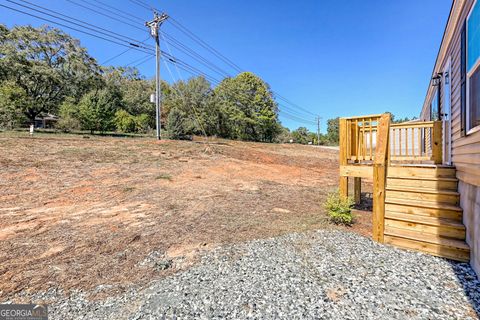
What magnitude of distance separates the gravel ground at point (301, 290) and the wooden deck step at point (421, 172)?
4.76ft

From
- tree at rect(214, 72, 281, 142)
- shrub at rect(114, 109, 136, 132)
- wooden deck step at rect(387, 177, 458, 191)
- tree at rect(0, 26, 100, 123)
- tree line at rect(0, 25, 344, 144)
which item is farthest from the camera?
tree at rect(214, 72, 281, 142)

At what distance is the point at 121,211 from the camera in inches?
176

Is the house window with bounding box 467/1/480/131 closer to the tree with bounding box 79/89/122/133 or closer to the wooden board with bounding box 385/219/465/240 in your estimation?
the wooden board with bounding box 385/219/465/240

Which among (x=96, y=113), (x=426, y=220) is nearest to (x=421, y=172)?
(x=426, y=220)

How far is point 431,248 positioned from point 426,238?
0.12 metres

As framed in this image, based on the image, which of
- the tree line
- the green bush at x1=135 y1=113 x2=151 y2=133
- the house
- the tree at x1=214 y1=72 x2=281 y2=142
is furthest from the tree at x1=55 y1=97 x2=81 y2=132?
the house

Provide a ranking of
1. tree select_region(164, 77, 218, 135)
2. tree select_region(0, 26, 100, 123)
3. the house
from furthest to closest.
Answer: tree select_region(164, 77, 218, 135)
tree select_region(0, 26, 100, 123)
the house

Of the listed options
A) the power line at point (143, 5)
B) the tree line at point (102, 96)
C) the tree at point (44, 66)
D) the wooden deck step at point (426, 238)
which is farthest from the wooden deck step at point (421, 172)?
the tree at point (44, 66)

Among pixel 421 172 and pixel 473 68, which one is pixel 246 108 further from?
pixel 473 68

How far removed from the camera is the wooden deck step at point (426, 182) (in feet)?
11.5

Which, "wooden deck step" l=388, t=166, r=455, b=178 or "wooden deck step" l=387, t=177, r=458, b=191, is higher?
"wooden deck step" l=388, t=166, r=455, b=178

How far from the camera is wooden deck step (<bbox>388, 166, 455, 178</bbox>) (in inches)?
144

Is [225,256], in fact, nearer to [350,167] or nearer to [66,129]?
[350,167]

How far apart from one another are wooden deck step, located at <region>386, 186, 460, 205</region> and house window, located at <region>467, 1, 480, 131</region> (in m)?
0.95
